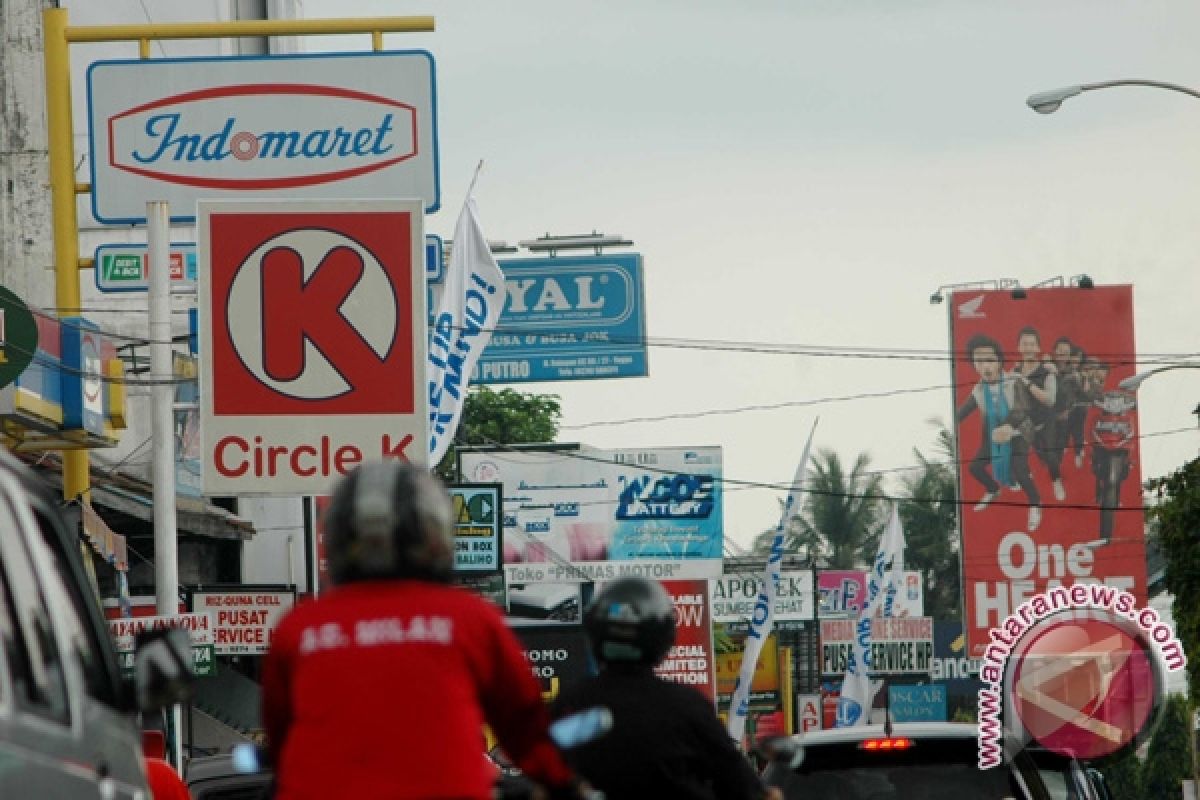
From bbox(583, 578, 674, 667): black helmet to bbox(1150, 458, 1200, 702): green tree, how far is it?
2226 centimetres

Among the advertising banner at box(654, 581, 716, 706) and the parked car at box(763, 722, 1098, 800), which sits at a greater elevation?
the parked car at box(763, 722, 1098, 800)

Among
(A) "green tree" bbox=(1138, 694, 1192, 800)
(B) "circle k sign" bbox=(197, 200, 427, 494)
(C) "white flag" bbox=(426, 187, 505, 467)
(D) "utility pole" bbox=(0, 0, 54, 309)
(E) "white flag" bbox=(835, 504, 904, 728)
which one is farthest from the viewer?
(A) "green tree" bbox=(1138, 694, 1192, 800)

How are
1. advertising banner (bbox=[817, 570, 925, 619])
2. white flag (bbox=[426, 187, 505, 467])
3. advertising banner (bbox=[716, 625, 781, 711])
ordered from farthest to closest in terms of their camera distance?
1. advertising banner (bbox=[817, 570, 925, 619])
2. advertising banner (bbox=[716, 625, 781, 711])
3. white flag (bbox=[426, 187, 505, 467])

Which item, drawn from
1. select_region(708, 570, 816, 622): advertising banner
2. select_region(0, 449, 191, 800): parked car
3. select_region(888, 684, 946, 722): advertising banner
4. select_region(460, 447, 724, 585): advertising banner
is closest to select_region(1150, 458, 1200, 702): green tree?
select_region(0, 449, 191, 800): parked car

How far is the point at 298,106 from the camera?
22.0 meters

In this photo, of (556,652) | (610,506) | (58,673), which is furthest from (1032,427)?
(58,673)

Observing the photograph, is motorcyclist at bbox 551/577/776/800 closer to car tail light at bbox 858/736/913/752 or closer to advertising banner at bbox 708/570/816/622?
car tail light at bbox 858/736/913/752

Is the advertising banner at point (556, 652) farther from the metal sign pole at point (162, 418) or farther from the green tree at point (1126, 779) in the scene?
the green tree at point (1126, 779)

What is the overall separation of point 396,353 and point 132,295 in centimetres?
1868

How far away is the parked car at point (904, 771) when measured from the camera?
8.89 metres

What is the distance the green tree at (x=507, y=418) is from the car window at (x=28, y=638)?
61837mm

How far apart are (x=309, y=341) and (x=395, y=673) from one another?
1261 centimetres

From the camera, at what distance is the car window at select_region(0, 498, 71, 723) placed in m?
5.43

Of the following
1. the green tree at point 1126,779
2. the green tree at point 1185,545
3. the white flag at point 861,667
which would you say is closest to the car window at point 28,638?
the green tree at point 1185,545
